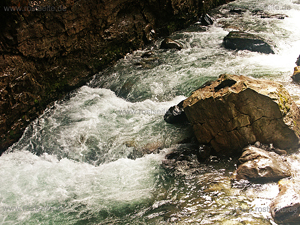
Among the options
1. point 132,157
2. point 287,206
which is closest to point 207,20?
point 132,157

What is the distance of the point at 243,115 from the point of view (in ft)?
18.3

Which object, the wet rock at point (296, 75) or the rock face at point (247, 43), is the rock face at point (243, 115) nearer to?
the wet rock at point (296, 75)

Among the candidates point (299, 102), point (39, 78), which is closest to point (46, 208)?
point (39, 78)

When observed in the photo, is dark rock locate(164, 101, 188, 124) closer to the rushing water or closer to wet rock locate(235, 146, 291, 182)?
the rushing water

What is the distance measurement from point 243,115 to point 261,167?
1.23m

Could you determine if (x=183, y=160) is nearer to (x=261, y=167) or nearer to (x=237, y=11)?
(x=261, y=167)

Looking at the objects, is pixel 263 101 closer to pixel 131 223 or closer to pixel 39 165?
pixel 131 223

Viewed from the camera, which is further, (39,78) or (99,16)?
(99,16)

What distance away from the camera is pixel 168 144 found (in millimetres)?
6566

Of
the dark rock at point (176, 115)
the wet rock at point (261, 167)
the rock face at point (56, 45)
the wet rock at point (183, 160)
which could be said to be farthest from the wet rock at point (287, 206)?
the rock face at point (56, 45)

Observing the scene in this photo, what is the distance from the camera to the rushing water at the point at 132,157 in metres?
4.76

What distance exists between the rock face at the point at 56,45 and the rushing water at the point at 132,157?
501 millimetres

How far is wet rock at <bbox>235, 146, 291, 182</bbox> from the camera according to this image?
4797 millimetres

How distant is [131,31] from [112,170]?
23.8 ft
